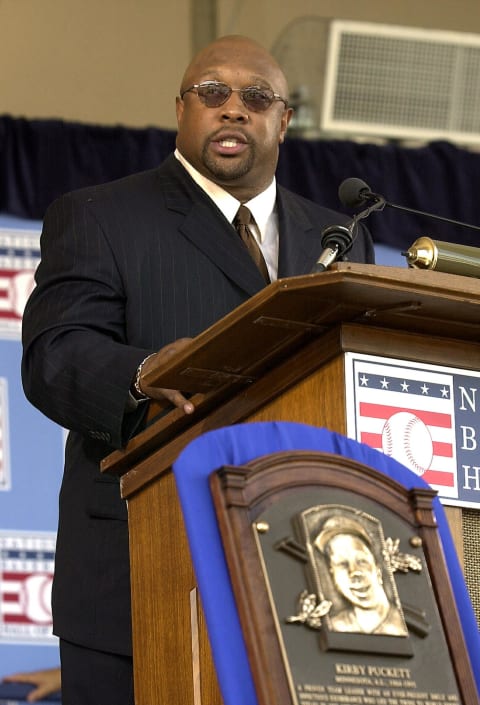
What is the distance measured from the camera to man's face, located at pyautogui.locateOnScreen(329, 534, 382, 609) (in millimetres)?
1564

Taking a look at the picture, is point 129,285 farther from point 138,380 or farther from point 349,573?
point 349,573

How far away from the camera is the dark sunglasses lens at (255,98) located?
293 centimetres

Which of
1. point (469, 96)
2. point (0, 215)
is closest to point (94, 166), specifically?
point (0, 215)

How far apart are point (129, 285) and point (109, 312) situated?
71mm

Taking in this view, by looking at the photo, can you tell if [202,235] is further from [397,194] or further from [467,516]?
[397,194]

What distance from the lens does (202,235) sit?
267 cm

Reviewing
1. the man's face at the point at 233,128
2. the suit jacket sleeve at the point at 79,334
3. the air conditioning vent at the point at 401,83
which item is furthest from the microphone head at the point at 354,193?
the air conditioning vent at the point at 401,83

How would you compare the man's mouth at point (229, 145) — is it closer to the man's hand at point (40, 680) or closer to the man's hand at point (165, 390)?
the man's hand at point (165, 390)

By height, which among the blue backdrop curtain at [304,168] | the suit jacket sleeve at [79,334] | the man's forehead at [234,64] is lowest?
the suit jacket sleeve at [79,334]

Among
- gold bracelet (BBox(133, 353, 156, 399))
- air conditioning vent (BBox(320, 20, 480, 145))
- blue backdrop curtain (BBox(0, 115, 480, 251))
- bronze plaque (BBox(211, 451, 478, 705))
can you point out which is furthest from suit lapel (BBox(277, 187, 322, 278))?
air conditioning vent (BBox(320, 20, 480, 145))

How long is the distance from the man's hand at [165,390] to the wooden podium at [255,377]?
0.06ft

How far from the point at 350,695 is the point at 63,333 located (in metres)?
1.06

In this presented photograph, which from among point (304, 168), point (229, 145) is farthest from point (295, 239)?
point (304, 168)

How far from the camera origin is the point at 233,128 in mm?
2906
